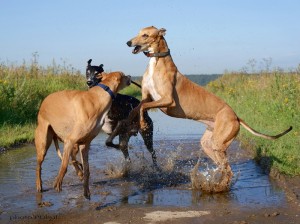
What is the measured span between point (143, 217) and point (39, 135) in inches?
79.7

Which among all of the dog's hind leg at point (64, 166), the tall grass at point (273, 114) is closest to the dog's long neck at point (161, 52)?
the dog's hind leg at point (64, 166)

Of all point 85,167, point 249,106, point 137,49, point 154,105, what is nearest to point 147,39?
point 137,49

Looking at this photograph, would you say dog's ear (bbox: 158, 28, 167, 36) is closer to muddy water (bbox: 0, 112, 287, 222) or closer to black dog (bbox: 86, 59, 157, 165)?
black dog (bbox: 86, 59, 157, 165)

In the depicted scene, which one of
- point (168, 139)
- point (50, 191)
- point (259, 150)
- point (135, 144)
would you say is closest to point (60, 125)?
point (50, 191)

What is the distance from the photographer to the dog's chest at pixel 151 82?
740 cm

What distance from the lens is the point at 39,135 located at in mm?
6688

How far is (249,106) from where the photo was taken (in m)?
16.3

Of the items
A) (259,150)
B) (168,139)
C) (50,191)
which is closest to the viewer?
(50,191)

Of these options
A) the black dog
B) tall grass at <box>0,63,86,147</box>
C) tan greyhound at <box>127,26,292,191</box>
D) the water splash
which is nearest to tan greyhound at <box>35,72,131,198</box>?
tan greyhound at <box>127,26,292,191</box>

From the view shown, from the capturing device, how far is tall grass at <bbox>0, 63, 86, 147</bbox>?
472 inches

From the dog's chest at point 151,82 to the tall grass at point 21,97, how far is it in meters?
4.54

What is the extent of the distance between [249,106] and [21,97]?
736 cm

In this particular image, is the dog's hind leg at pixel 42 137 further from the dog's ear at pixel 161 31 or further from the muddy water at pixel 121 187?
the dog's ear at pixel 161 31

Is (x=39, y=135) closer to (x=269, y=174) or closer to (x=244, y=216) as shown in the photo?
(x=244, y=216)
